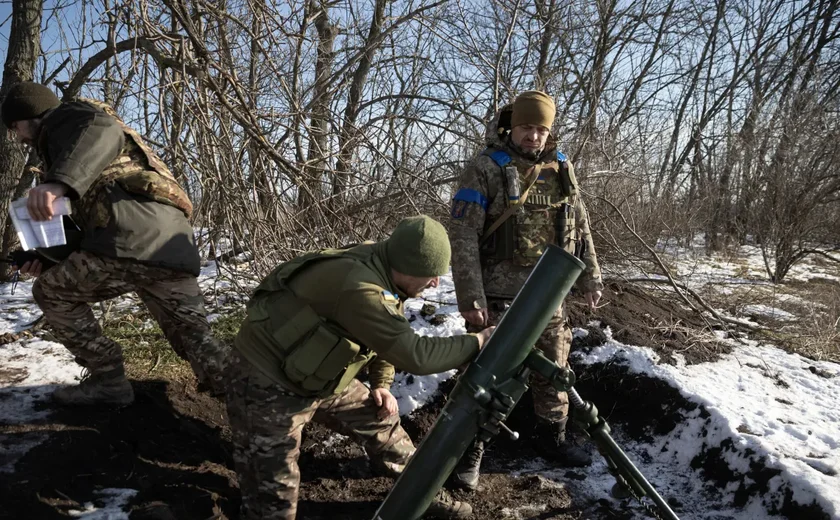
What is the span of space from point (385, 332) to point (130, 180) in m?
1.65

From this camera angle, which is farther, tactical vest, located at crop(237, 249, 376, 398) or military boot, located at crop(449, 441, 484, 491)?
military boot, located at crop(449, 441, 484, 491)

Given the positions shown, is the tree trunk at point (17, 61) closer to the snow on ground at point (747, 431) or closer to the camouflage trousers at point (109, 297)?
the camouflage trousers at point (109, 297)

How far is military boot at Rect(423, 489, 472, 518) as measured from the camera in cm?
269

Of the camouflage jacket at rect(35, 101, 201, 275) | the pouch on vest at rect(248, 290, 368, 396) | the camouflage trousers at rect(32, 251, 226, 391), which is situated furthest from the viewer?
the camouflage trousers at rect(32, 251, 226, 391)

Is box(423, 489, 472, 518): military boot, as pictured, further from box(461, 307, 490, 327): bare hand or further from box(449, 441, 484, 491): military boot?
box(461, 307, 490, 327): bare hand

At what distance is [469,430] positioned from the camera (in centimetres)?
191

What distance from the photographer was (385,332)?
1916mm

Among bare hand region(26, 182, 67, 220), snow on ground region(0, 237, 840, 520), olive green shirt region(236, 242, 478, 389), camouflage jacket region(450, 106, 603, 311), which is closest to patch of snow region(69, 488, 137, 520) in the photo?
snow on ground region(0, 237, 840, 520)

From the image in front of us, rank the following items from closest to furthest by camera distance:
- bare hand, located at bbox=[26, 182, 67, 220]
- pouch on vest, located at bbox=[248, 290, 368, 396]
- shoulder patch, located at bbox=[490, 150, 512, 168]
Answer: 1. pouch on vest, located at bbox=[248, 290, 368, 396]
2. bare hand, located at bbox=[26, 182, 67, 220]
3. shoulder patch, located at bbox=[490, 150, 512, 168]

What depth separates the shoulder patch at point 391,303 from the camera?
6.30 feet

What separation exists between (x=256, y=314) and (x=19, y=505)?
52.5 inches

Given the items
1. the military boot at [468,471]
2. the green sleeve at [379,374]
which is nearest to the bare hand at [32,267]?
the green sleeve at [379,374]

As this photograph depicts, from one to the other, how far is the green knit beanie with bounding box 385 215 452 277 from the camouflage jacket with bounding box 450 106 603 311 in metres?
0.85

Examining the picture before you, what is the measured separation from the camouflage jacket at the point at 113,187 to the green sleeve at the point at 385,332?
4.19 ft
